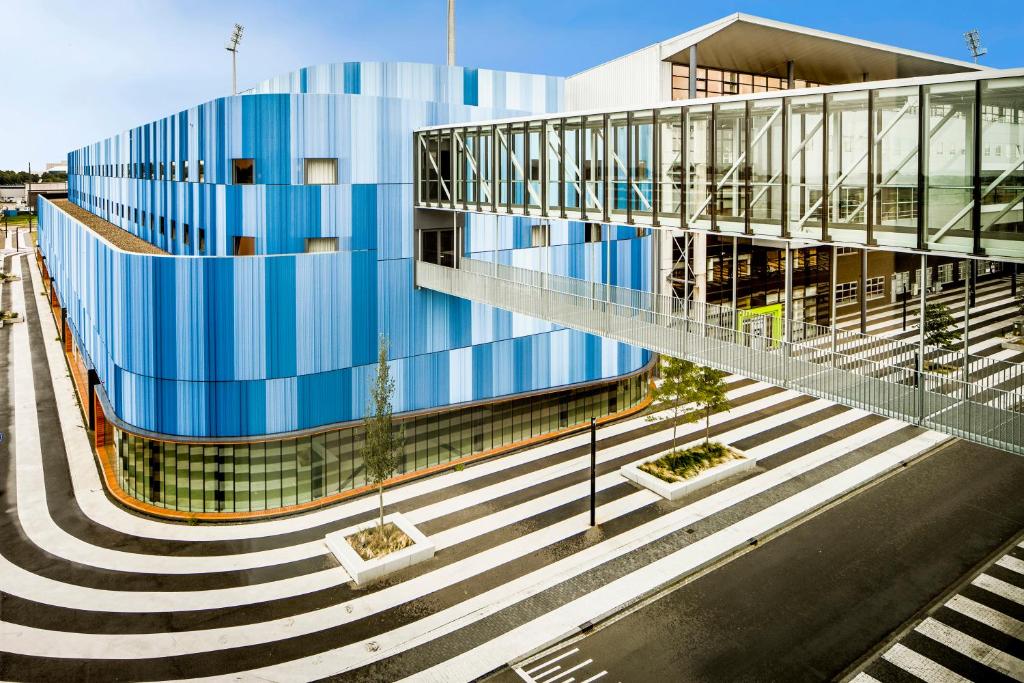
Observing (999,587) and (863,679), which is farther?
(999,587)

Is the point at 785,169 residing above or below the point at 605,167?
below

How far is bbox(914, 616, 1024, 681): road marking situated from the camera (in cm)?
1544

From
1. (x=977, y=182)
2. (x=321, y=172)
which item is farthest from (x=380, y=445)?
(x=977, y=182)

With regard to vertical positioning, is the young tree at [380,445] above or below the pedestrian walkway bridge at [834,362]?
below

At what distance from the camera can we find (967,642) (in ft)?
53.7

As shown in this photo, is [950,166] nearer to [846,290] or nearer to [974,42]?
[846,290]

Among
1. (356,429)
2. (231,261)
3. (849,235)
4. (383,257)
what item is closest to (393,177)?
(383,257)

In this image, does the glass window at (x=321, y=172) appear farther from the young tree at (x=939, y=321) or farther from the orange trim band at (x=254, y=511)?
the young tree at (x=939, y=321)

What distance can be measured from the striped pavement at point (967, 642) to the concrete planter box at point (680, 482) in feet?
25.1

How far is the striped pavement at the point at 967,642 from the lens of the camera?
1534 cm

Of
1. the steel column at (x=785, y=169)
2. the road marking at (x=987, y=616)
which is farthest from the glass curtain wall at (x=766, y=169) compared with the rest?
the road marking at (x=987, y=616)

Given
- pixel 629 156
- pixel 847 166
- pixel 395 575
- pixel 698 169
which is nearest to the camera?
pixel 847 166

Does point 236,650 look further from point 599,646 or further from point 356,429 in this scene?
point 356,429

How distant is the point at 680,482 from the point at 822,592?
6150 millimetres
